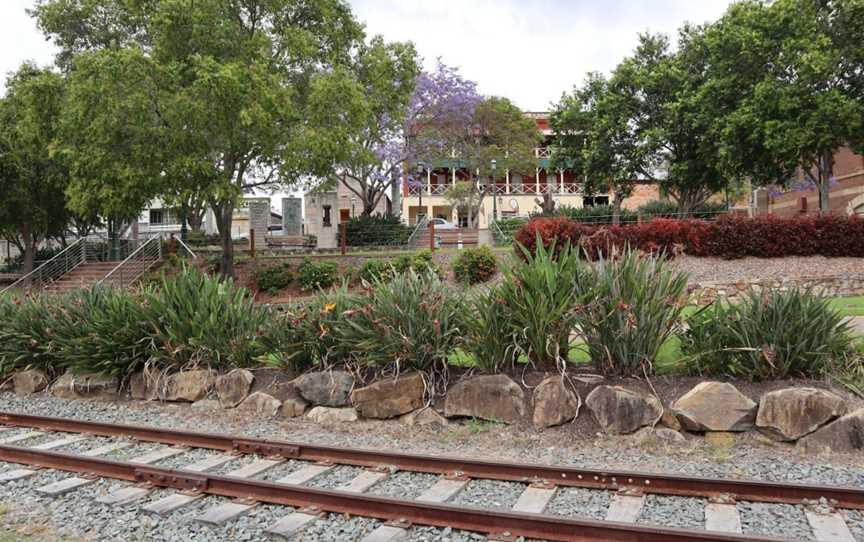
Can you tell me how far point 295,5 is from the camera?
69.6 ft

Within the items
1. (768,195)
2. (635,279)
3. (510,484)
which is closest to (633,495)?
(510,484)

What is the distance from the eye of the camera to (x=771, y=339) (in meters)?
6.38

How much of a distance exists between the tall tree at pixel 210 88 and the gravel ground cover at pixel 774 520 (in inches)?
627

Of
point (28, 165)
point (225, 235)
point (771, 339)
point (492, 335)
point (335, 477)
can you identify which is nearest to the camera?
point (335, 477)

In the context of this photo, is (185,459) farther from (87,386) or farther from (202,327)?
(87,386)

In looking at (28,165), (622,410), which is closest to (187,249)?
(28,165)

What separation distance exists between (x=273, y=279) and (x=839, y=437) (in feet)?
65.6

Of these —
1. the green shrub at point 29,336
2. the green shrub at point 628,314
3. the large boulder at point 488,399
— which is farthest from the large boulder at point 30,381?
the green shrub at point 628,314

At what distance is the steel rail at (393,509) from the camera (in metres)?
4.05

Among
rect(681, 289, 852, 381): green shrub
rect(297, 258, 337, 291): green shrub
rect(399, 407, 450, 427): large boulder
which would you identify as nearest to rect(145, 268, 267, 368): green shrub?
rect(399, 407, 450, 427): large boulder

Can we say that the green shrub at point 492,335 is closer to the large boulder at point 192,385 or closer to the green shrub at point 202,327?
the green shrub at point 202,327

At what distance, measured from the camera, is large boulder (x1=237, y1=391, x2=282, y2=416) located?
7863mm

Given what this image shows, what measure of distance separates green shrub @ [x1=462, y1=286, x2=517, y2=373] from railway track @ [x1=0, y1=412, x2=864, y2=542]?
167 centimetres

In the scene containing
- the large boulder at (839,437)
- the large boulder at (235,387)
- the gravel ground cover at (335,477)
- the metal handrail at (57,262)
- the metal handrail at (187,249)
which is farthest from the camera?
the metal handrail at (57,262)
